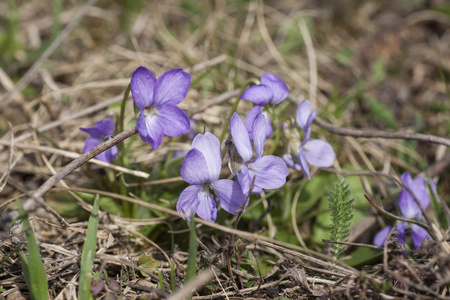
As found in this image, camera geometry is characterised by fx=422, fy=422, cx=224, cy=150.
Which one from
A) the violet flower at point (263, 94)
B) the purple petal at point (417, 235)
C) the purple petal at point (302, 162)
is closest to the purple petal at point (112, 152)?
the violet flower at point (263, 94)

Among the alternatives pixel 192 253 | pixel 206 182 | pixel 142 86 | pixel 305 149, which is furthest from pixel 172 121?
pixel 305 149

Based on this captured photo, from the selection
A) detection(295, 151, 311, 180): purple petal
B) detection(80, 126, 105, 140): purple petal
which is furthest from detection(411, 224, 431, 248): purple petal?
Result: detection(80, 126, 105, 140): purple petal

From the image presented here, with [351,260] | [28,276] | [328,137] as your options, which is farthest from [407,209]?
[28,276]

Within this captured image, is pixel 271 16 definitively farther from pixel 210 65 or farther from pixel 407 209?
pixel 407 209

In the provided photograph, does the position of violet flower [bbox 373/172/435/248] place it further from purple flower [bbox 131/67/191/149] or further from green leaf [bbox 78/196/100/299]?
green leaf [bbox 78/196/100/299]

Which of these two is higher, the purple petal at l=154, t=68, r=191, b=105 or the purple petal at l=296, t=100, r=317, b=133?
the purple petal at l=154, t=68, r=191, b=105
